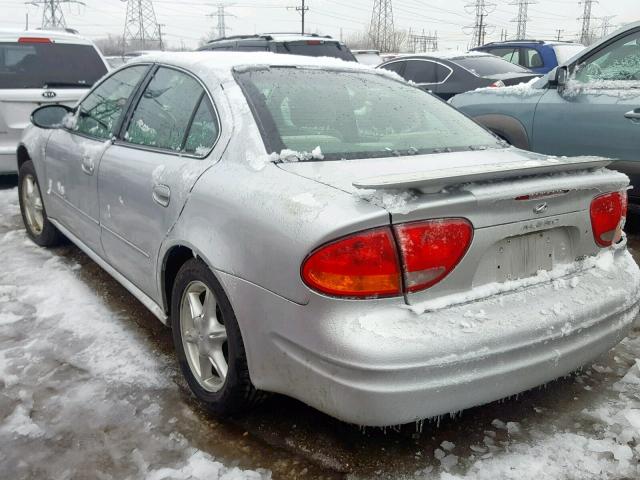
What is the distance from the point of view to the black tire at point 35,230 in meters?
4.77

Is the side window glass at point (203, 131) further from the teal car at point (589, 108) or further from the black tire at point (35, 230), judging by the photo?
the teal car at point (589, 108)

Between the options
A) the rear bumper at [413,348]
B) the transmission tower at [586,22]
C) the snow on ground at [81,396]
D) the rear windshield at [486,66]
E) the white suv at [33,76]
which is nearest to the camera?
the rear bumper at [413,348]

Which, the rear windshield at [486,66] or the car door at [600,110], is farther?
the rear windshield at [486,66]

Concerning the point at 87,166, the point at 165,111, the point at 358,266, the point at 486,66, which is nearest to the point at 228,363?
the point at 358,266

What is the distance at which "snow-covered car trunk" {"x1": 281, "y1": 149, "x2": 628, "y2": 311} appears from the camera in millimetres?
1987

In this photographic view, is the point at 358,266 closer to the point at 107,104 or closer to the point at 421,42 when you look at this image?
the point at 107,104

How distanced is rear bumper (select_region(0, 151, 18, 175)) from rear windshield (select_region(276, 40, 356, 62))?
450 centimetres

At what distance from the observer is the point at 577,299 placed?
2266 millimetres

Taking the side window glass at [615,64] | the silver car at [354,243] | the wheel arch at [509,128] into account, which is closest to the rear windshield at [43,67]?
the silver car at [354,243]

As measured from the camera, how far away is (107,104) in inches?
151

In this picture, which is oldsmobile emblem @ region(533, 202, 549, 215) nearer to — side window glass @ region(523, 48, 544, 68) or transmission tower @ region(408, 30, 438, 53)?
side window glass @ region(523, 48, 544, 68)

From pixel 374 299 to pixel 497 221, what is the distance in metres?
0.51

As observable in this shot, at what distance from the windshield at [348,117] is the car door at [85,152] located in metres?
1.09

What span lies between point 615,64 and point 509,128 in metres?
0.96
